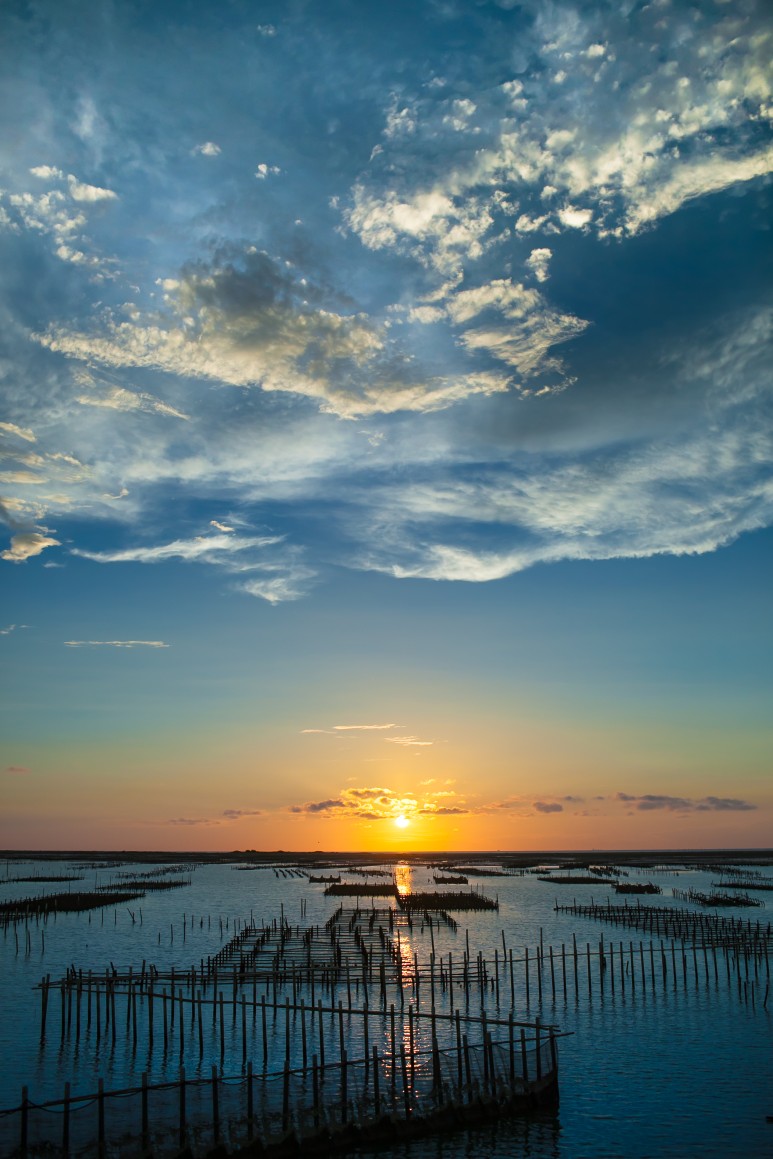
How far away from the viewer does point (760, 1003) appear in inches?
1620

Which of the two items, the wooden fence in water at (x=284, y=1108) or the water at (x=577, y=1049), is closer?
the wooden fence in water at (x=284, y=1108)

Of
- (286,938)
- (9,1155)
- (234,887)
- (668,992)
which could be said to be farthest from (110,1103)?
(234,887)

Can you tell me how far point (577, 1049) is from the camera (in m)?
32.7

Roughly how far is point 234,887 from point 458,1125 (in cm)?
10124

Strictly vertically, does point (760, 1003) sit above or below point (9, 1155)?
below

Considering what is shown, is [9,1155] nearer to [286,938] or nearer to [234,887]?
[286,938]

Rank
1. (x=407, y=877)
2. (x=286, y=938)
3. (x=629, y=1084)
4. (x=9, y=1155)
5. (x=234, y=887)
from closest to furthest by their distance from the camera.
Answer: (x=9, y=1155) → (x=629, y=1084) → (x=286, y=938) → (x=234, y=887) → (x=407, y=877)

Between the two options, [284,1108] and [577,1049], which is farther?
[577,1049]

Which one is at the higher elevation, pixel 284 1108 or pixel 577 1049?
pixel 284 1108

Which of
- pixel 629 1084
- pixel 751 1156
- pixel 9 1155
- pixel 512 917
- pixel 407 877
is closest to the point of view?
pixel 9 1155

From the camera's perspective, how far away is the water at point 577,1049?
23.8 m

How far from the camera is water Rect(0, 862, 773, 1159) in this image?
23.8m

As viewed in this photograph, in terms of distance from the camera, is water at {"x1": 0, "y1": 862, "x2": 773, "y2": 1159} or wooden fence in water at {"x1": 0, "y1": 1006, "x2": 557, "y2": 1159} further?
water at {"x1": 0, "y1": 862, "x2": 773, "y2": 1159}

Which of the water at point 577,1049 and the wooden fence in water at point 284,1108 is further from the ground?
the wooden fence in water at point 284,1108
